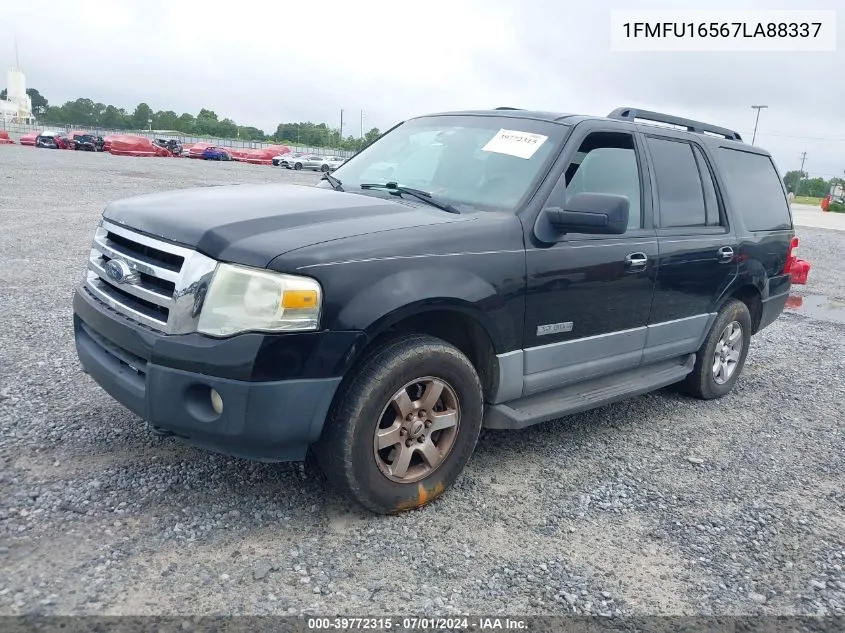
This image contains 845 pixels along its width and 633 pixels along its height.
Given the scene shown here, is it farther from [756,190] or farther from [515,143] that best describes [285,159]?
[515,143]

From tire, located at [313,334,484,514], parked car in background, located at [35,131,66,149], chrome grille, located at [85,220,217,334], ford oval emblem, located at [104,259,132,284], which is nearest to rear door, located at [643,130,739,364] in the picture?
tire, located at [313,334,484,514]

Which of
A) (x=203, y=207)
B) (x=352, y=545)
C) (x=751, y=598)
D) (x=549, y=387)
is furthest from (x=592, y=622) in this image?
(x=203, y=207)

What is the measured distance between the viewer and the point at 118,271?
124 inches

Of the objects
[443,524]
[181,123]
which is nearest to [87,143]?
[443,524]

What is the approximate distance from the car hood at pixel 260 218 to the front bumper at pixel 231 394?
367mm

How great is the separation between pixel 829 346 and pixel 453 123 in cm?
522

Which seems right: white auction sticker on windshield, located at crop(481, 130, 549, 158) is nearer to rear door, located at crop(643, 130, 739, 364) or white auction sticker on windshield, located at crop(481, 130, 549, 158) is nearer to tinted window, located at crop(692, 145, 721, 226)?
rear door, located at crop(643, 130, 739, 364)

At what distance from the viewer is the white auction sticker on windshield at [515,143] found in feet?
12.7

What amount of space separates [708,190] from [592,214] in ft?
6.48

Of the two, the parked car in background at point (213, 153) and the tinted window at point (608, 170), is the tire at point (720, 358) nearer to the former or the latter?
the tinted window at point (608, 170)

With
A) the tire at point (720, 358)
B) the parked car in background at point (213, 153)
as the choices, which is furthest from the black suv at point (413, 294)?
the parked car in background at point (213, 153)

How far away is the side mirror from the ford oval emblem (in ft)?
6.70

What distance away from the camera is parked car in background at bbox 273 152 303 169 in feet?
153

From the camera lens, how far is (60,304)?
629 cm
